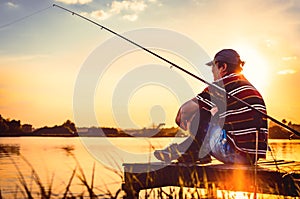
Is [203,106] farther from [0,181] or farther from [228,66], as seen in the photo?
[0,181]

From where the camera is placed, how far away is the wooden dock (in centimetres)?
618

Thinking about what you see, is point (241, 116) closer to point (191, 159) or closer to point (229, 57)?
point (229, 57)

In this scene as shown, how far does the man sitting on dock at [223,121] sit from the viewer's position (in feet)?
22.4

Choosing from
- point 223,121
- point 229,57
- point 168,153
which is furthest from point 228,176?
point 229,57

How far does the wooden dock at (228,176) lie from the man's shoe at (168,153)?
11 centimetres

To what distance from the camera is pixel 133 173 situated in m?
7.36

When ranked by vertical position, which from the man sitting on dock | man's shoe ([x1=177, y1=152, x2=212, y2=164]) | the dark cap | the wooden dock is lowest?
the wooden dock

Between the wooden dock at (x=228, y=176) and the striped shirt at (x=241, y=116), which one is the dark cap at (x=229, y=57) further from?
the wooden dock at (x=228, y=176)

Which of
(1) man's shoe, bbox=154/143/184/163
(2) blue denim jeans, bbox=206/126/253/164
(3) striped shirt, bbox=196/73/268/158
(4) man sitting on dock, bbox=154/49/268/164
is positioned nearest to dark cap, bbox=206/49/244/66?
(4) man sitting on dock, bbox=154/49/268/164

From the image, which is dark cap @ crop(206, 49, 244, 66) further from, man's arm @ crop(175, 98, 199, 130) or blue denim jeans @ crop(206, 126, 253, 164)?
blue denim jeans @ crop(206, 126, 253, 164)

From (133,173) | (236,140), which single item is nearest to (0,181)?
(133,173)

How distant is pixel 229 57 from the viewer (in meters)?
7.14

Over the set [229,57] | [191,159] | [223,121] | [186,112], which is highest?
[229,57]

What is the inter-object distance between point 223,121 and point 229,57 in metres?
0.82
